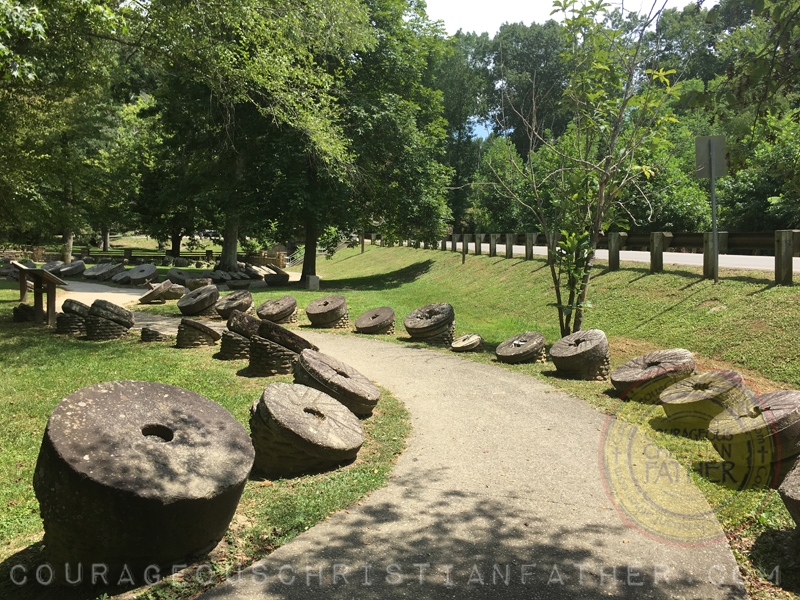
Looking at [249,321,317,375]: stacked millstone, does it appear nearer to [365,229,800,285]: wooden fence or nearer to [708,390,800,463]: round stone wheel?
[365,229,800,285]: wooden fence

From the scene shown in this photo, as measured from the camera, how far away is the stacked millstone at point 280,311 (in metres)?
14.8

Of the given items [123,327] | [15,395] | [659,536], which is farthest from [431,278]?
[659,536]

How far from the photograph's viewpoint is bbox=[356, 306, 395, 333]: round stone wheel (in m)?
13.7

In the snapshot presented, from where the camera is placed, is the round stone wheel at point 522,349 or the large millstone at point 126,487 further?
the round stone wheel at point 522,349

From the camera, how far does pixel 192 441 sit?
13.9 feet

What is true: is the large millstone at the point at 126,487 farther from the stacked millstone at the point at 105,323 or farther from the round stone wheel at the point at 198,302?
the round stone wheel at the point at 198,302

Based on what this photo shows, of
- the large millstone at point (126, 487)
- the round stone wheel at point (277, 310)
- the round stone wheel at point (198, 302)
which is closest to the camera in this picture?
the large millstone at point (126, 487)

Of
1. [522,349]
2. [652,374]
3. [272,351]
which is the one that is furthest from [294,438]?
[522,349]

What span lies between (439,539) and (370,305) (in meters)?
13.6

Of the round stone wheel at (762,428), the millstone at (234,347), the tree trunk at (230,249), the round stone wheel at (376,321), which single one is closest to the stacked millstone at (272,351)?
the millstone at (234,347)

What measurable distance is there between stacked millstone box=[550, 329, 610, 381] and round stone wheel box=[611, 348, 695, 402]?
86 centimetres
